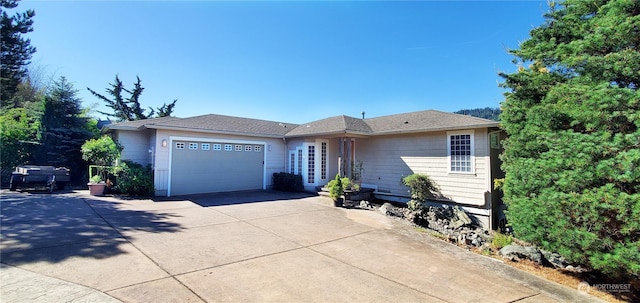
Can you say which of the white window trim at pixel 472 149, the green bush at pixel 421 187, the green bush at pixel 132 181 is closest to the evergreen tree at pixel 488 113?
the white window trim at pixel 472 149

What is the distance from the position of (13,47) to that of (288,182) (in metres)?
14.4

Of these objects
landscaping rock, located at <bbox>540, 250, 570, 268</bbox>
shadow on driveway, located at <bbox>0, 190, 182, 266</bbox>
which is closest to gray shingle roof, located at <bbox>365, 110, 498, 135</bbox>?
landscaping rock, located at <bbox>540, 250, 570, 268</bbox>

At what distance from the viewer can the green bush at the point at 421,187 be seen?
32.6ft

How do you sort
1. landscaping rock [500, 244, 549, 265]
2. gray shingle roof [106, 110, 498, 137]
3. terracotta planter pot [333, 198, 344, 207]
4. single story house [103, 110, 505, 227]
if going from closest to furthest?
landscaping rock [500, 244, 549, 265]
single story house [103, 110, 505, 227]
gray shingle roof [106, 110, 498, 137]
terracotta planter pot [333, 198, 344, 207]

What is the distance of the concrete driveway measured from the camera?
129 inches

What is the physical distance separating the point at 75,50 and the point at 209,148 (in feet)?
26.5

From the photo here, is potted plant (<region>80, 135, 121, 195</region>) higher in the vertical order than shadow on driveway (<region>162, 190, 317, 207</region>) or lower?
higher

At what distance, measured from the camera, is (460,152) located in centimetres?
953

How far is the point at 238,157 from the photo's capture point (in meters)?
12.8

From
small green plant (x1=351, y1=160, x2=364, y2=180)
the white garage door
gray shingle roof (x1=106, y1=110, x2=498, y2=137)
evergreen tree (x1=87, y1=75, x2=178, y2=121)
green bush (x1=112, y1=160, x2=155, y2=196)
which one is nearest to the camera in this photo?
gray shingle roof (x1=106, y1=110, x2=498, y2=137)

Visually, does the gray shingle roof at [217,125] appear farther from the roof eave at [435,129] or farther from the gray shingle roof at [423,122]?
the roof eave at [435,129]

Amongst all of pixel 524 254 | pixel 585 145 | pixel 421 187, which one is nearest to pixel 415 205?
pixel 421 187

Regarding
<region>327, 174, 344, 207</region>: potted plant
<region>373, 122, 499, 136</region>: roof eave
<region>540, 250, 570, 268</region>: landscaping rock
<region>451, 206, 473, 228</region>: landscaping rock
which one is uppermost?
<region>373, 122, 499, 136</region>: roof eave

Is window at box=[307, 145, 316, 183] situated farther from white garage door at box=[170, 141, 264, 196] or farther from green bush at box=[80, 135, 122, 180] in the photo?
green bush at box=[80, 135, 122, 180]
